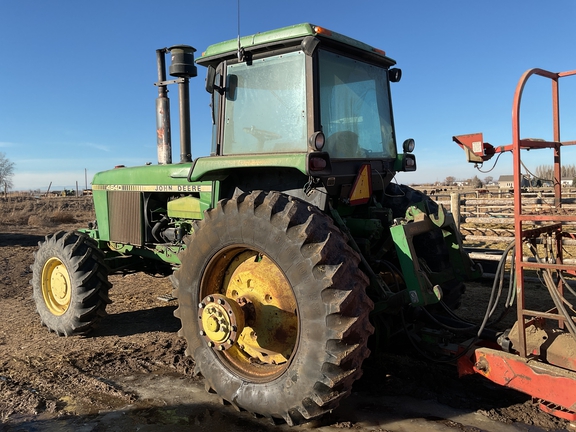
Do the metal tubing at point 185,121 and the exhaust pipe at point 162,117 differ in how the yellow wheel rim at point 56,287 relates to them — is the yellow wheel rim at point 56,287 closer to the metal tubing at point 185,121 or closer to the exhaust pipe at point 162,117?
the exhaust pipe at point 162,117

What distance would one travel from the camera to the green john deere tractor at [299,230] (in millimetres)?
2949

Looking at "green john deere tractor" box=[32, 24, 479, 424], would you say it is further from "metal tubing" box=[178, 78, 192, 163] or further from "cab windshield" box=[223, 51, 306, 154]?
"metal tubing" box=[178, 78, 192, 163]

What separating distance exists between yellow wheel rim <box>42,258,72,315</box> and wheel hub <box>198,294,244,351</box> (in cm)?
255

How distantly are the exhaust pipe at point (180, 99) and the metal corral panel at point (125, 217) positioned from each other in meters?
0.57

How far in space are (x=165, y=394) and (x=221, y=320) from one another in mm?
939

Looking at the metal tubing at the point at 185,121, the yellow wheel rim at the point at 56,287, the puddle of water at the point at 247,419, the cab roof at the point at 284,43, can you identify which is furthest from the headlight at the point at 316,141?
the yellow wheel rim at the point at 56,287

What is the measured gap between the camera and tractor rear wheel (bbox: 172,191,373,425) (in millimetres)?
2889

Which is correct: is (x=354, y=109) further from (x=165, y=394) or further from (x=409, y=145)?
(x=165, y=394)

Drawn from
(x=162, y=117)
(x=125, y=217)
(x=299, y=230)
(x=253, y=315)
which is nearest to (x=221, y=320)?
(x=253, y=315)

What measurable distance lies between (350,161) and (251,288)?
1.30 meters

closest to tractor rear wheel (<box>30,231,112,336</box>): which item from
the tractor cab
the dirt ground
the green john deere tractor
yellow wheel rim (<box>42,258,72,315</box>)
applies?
yellow wheel rim (<box>42,258,72,315</box>)

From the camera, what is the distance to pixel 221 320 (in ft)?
11.0

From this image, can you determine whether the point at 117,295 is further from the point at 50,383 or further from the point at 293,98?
the point at 293,98

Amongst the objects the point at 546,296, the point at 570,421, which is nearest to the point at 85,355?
the point at 570,421
